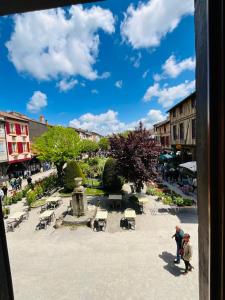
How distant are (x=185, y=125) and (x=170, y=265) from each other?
64.0 ft

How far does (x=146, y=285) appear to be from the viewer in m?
6.25

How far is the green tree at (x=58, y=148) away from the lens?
20.7 meters

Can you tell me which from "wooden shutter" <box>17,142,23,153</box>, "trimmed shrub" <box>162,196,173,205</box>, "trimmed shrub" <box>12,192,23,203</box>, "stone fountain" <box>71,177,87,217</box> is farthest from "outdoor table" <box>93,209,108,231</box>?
"wooden shutter" <box>17,142,23,153</box>

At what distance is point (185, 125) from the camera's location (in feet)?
78.7

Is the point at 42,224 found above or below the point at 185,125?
below

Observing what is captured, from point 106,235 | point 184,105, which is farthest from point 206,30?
point 184,105

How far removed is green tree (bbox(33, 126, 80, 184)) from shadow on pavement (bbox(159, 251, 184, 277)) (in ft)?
49.4

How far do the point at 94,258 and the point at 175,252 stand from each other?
3.33 m

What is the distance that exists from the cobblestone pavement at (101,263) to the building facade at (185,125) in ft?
44.8

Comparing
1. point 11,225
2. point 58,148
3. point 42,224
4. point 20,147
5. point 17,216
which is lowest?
point 42,224

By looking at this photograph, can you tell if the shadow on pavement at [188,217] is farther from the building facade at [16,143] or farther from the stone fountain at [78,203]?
the building facade at [16,143]

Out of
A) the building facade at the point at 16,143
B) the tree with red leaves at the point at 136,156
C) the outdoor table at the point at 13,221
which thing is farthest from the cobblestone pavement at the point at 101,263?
the building facade at the point at 16,143

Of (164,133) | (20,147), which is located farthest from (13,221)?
(164,133)

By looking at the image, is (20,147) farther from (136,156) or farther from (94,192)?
(136,156)
